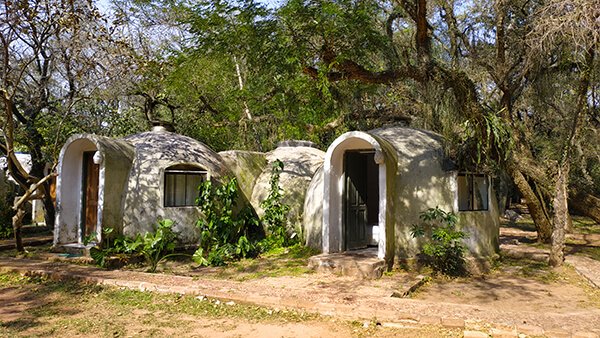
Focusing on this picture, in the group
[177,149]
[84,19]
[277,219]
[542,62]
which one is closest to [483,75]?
[542,62]

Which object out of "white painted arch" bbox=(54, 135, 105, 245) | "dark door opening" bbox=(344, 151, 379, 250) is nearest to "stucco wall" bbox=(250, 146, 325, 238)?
"dark door opening" bbox=(344, 151, 379, 250)

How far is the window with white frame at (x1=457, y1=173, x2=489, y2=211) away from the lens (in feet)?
33.0

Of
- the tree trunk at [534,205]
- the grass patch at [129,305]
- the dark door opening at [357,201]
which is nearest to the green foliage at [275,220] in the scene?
the dark door opening at [357,201]

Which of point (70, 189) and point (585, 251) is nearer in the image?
point (70, 189)

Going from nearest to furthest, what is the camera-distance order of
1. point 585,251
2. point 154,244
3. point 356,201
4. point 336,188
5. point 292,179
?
1. point 154,244
2. point 336,188
3. point 356,201
4. point 585,251
5. point 292,179

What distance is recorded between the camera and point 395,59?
41.6 ft

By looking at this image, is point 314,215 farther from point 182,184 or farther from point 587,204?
point 587,204

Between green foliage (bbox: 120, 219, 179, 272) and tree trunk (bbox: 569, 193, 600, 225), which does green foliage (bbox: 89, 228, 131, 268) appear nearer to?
green foliage (bbox: 120, 219, 179, 272)

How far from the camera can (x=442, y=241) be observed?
9.30m

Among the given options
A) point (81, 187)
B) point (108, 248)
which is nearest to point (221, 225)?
point (108, 248)

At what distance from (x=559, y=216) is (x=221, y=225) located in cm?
756

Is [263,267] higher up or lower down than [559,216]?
lower down

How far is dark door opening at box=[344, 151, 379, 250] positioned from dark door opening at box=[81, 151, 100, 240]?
6.23 metres

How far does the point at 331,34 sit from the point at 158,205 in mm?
5886
